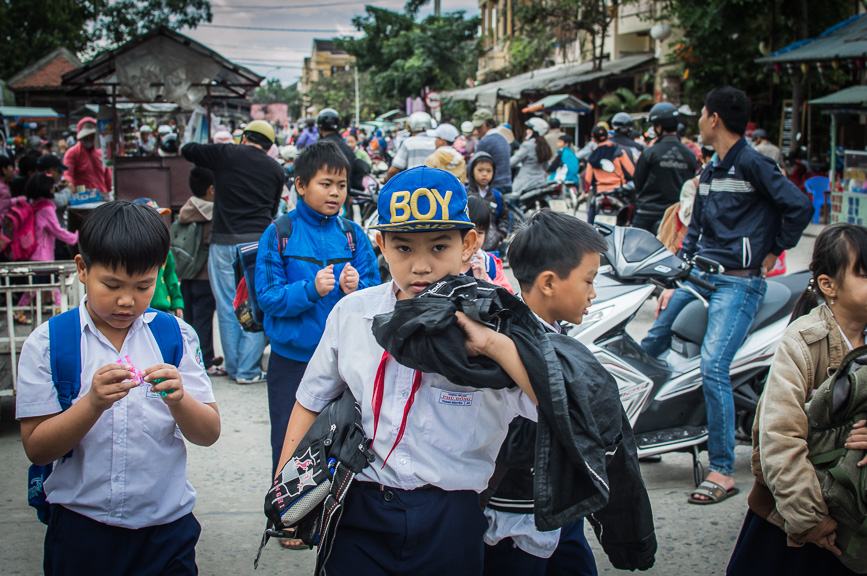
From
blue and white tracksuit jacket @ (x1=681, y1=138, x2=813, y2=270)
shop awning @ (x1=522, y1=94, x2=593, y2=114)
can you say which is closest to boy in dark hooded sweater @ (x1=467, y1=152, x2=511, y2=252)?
blue and white tracksuit jacket @ (x1=681, y1=138, x2=813, y2=270)

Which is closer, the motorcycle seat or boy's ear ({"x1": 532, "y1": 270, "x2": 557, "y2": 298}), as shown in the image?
boy's ear ({"x1": 532, "y1": 270, "x2": 557, "y2": 298})

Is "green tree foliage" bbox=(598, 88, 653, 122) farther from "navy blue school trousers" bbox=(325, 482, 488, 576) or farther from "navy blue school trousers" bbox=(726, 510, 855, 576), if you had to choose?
"navy blue school trousers" bbox=(325, 482, 488, 576)

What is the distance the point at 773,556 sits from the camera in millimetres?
2625

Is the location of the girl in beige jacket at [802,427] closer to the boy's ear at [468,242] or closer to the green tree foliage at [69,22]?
the boy's ear at [468,242]

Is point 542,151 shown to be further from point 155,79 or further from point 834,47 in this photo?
point 155,79

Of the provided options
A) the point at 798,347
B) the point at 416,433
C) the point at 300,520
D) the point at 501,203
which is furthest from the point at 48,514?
the point at 501,203

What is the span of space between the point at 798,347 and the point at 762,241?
5.77 ft

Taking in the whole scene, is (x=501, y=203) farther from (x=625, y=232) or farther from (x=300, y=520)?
(x=300, y=520)

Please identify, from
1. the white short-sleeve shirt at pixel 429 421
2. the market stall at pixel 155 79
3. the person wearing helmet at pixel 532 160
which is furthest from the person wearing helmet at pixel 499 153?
the white short-sleeve shirt at pixel 429 421

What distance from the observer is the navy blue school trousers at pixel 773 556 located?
8.39 feet

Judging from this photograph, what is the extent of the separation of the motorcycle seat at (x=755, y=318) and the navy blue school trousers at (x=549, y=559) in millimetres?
2167

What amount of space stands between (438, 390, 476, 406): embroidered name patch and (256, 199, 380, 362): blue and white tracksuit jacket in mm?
1615

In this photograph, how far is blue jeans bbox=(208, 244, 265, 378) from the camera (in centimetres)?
603

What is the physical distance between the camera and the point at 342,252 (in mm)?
3547
